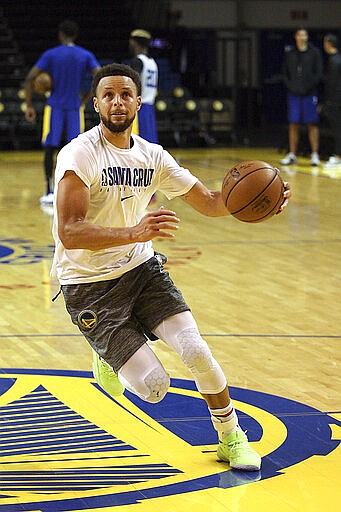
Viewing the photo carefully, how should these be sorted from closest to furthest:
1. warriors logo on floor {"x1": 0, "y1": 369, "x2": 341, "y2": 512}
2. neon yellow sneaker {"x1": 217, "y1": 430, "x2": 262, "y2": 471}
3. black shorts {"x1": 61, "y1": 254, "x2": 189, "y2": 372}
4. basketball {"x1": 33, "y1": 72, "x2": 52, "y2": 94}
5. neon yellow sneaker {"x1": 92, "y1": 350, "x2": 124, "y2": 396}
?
warriors logo on floor {"x1": 0, "y1": 369, "x2": 341, "y2": 512}, neon yellow sneaker {"x1": 217, "y1": 430, "x2": 262, "y2": 471}, black shorts {"x1": 61, "y1": 254, "x2": 189, "y2": 372}, neon yellow sneaker {"x1": 92, "y1": 350, "x2": 124, "y2": 396}, basketball {"x1": 33, "y1": 72, "x2": 52, "y2": 94}

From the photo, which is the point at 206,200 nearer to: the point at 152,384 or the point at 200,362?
the point at 200,362

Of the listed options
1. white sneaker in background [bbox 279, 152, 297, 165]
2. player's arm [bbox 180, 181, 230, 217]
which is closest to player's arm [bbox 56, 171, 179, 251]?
player's arm [bbox 180, 181, 230, 217]

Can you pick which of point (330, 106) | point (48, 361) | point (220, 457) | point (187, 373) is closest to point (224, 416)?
point (220, 457)

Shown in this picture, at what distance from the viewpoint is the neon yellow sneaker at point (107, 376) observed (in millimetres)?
4277

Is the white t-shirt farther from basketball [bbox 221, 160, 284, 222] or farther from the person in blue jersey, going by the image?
the person in blue jersey

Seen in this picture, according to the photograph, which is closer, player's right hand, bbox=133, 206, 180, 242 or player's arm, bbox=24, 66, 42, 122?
player's right hand, bbox=133, 206, 180, 242

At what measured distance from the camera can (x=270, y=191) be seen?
412cm

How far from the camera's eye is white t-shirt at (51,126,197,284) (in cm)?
402

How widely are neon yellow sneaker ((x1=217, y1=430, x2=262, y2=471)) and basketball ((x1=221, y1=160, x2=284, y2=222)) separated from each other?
0.81 meters

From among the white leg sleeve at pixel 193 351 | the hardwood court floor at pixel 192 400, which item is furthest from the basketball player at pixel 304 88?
the white leg sleeve at pixel 193 351

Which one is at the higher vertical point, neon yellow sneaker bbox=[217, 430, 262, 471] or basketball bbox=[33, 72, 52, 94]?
basketball bbox=[33, 72, 52, 94]

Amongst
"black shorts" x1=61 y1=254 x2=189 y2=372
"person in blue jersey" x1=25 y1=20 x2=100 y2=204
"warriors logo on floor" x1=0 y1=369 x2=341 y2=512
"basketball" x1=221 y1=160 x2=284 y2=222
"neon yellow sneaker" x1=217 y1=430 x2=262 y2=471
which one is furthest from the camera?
"person in blue jersey" x1=25 y1=20 x2=100 y2=204

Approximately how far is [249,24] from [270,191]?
2169 cm

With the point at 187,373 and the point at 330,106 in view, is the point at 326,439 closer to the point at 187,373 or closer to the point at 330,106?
the point at 187,373
